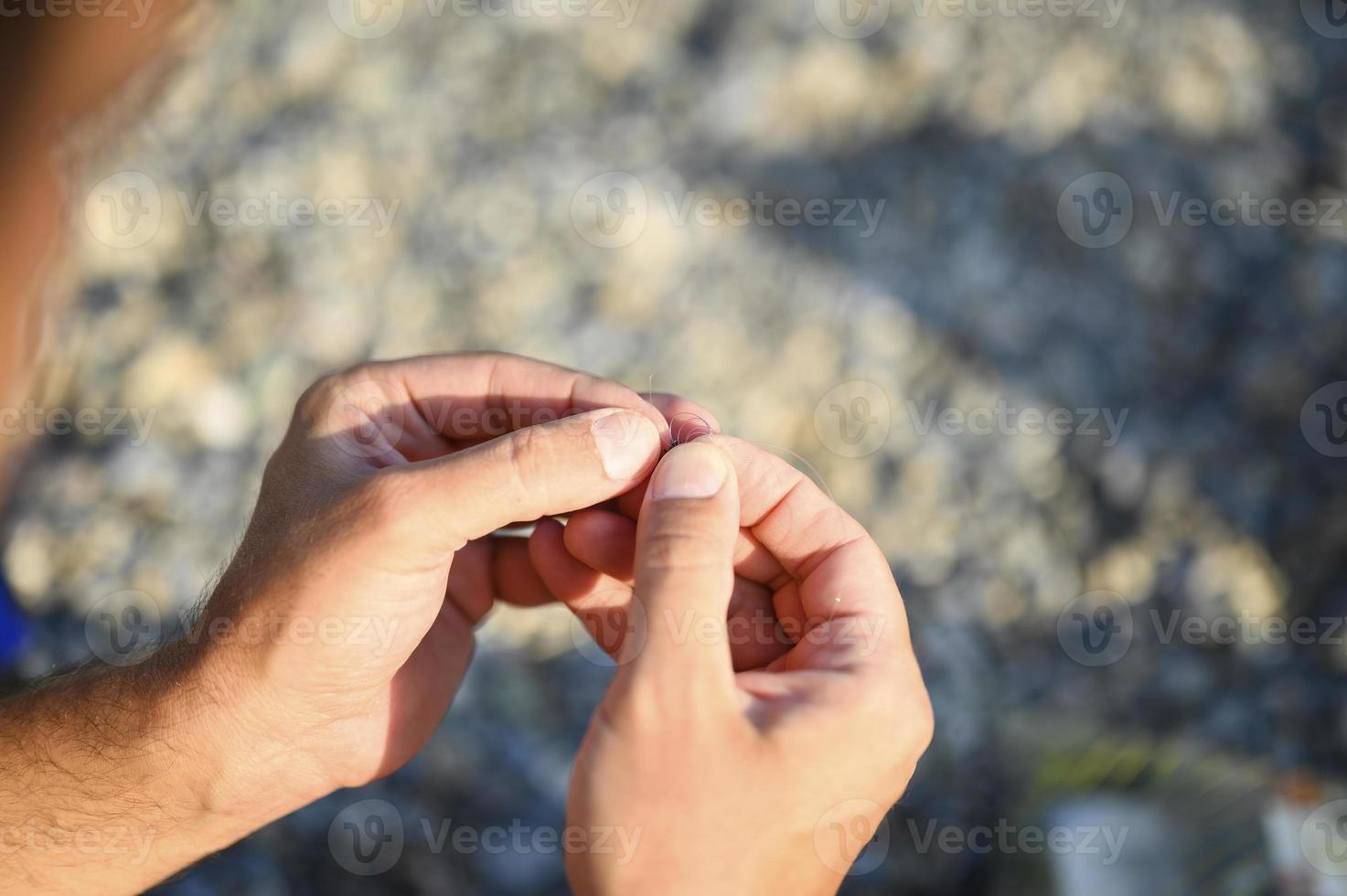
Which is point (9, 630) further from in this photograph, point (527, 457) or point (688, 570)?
point (688, 570)

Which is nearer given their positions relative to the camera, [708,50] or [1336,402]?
[1336,402]

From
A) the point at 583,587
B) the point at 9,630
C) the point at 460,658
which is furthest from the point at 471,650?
the point at 9,630

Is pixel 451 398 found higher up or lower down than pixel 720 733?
higher up

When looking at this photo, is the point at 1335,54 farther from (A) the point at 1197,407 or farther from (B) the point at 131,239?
(B) the point at 131,239

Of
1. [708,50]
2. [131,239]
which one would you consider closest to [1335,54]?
[708,50]

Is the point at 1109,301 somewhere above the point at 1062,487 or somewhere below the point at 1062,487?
above

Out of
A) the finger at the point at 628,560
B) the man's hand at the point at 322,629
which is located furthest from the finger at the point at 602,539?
the man's hand at the point at 322,629

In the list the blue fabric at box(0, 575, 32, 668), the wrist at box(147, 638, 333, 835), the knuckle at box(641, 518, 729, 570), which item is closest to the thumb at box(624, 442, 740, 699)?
the knuckle at box(641, 518, 729, 570)
